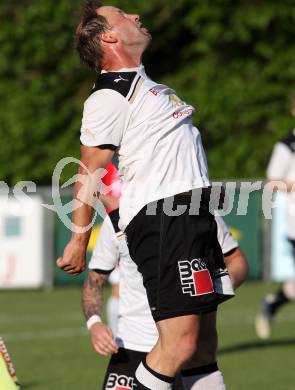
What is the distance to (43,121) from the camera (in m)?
24.0

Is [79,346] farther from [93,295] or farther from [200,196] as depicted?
[200,196]

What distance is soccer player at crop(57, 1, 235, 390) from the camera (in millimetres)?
5477

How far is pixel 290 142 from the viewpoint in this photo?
11516mm

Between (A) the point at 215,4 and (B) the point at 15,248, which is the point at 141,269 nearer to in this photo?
(B) the point at 15,248

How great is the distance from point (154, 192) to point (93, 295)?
0.95 m

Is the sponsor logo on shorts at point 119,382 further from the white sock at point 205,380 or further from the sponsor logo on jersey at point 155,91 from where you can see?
the sponsor logo on jersey at point 155,91

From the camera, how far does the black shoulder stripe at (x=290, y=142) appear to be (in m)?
11.5

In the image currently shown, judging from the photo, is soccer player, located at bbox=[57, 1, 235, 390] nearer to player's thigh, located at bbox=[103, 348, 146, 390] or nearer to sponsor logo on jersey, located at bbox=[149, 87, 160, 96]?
sponsor logo on jersey, located at bbox=[149, 87, 160, 96]

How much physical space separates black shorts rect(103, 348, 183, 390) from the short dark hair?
1.43 m

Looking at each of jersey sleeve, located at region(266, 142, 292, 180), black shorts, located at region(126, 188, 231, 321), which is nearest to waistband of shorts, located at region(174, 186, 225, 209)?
black shorts, located at region(126, 188, 231, 321)

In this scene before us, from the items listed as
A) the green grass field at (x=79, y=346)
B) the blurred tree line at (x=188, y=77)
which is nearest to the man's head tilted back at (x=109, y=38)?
the green grass field at (x=79, y=346)

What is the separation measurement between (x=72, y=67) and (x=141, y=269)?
18.6m

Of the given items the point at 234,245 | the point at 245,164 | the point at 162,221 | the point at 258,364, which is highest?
the point at 162,221

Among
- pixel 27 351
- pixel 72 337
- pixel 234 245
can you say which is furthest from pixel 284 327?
pixel 234 245
